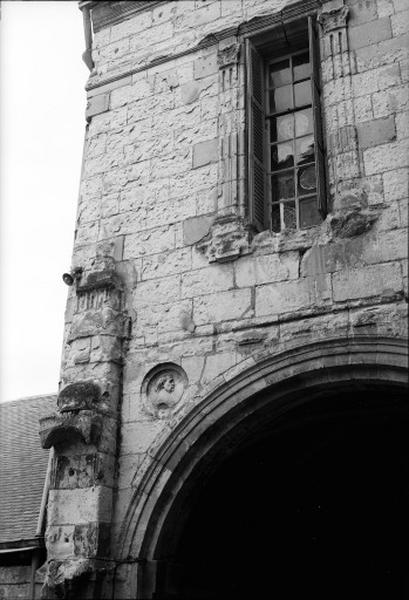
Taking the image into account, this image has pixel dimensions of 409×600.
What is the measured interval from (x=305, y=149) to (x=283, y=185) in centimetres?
35

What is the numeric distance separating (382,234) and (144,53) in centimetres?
325

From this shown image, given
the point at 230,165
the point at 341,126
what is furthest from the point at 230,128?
the point at 341,126

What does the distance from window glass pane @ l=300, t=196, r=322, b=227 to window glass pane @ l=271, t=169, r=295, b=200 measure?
18cm

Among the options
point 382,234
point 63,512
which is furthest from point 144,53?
point 63,512

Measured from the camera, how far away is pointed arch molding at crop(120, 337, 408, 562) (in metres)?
4.93

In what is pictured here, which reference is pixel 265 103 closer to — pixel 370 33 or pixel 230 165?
pixel 230 165

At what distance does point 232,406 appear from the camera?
516cm

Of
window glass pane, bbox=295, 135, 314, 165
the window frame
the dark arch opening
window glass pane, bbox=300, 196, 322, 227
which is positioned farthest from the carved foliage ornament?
the dark arch opening

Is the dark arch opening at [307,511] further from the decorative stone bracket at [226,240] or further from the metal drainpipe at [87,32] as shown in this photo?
the metal drainpipe at [87,32]

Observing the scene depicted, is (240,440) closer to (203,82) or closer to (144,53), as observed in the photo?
(203,82)

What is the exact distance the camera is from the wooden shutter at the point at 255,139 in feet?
19.5

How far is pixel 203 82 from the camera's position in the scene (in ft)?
21.5

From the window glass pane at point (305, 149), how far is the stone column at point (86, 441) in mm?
1817

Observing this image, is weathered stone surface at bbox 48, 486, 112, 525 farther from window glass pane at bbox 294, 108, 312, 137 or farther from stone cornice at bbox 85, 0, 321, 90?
stone cornice at bbox 85, 0, 321, 90
